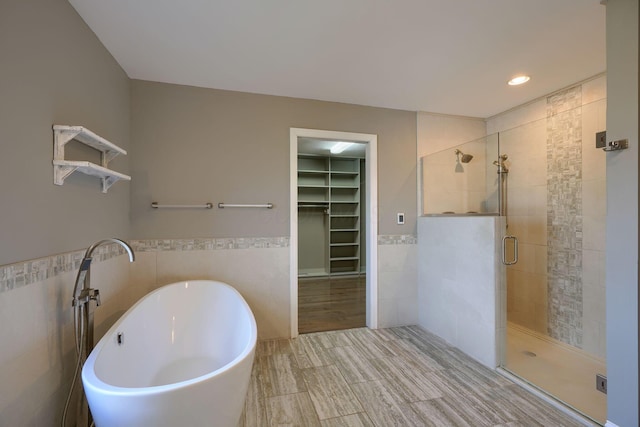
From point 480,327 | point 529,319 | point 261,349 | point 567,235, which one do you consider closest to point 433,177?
point 567,235

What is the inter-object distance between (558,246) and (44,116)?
370 cm

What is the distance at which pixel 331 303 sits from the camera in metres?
3.78

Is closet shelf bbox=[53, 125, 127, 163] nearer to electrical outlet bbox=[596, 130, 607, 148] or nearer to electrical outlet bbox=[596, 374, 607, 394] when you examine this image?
electrical outlet bbox=[596, 130, 607, 148]

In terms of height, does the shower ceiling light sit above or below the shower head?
above

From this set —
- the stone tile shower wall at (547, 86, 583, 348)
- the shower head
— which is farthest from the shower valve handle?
the stone tile shower wall at (547, 86, 583, 348)

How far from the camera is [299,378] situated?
6.68ft

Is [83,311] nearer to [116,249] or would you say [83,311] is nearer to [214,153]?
[116,249]

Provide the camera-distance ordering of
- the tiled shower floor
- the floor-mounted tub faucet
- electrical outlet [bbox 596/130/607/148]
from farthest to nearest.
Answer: the tiled shower floor < electrical outlet [bbox 596/130/607/148] < the floor-mounted tub faucet

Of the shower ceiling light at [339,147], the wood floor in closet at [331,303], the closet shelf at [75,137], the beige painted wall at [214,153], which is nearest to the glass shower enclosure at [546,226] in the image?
the beige painted wall at [214,153]

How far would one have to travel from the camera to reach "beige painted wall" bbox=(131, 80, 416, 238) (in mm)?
2387

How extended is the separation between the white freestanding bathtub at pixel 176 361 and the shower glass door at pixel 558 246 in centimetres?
205

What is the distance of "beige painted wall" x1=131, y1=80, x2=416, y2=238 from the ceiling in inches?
5.8

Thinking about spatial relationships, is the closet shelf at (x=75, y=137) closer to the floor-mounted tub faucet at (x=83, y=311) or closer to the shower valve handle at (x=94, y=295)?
the floor-mounted tub faucet at (x=83, y=311)

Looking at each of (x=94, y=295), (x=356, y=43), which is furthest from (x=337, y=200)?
(x=94, y=295)
